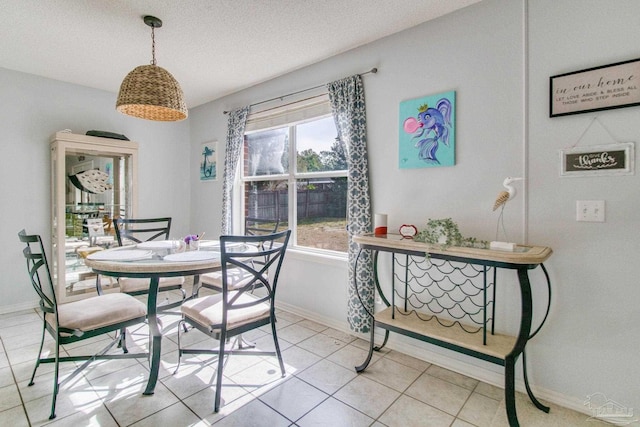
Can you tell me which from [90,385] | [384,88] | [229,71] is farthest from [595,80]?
[90,385]

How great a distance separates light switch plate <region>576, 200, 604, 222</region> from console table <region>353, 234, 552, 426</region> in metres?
0.30

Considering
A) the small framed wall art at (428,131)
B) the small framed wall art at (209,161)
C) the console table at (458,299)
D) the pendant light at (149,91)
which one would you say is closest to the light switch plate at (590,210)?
the console table at (458,299)

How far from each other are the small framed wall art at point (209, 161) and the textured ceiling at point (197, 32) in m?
1.03

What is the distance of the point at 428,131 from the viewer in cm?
229

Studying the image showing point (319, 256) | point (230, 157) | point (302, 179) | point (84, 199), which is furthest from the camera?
point (230, 157)

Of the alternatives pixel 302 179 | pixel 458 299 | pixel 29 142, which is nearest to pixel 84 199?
pixel 29 142

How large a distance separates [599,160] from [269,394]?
2288 millimetres

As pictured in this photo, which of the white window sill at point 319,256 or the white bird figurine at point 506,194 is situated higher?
the white bird figurine at point 506,194

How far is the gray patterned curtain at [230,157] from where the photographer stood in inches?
144

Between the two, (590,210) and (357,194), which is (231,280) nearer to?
(357,194)

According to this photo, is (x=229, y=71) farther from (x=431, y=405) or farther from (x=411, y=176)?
(x=431, y=405)

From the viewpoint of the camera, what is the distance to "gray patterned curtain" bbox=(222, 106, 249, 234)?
3.67 meters

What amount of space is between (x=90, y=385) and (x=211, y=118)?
3.23 meters

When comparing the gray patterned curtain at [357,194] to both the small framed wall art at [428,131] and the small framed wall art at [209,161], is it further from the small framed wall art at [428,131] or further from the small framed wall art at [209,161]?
the small framed wall art at [209,161]
